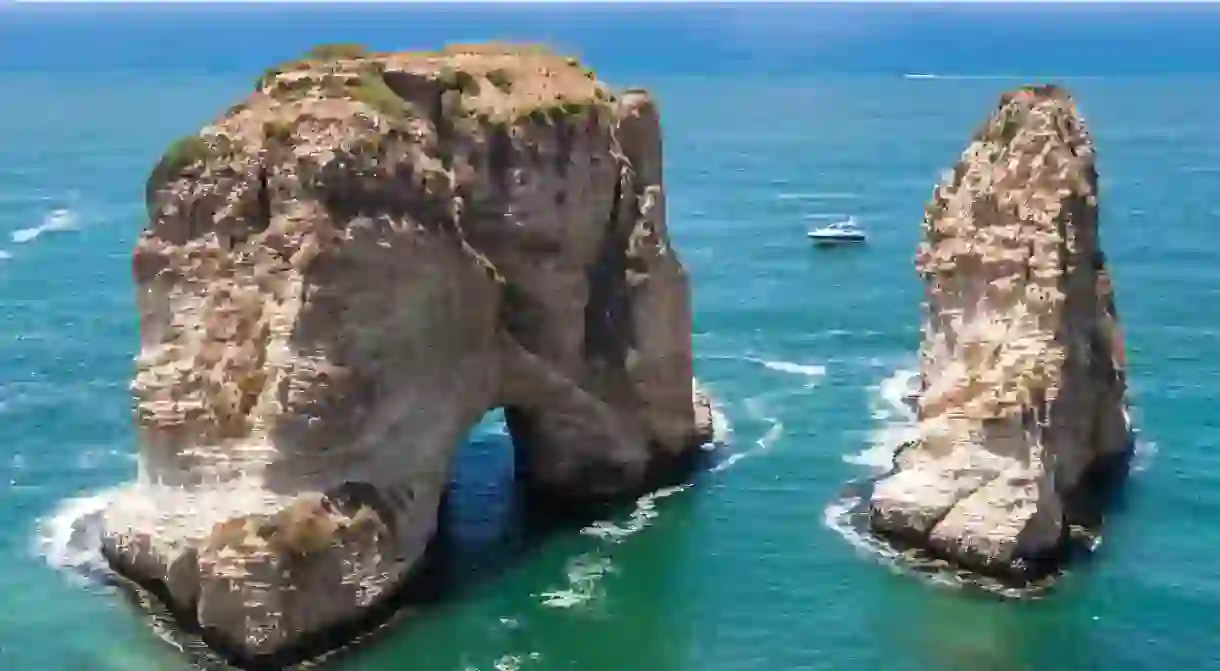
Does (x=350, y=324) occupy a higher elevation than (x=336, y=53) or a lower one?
lower

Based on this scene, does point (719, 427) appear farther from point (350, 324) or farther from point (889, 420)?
point (350, 324)

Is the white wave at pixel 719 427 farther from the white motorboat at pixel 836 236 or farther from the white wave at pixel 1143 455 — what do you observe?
the white motorboat at pixel 836 236

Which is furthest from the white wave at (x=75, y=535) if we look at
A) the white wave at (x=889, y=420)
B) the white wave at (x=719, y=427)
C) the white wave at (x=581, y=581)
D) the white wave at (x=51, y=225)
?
the white wave at (x=51, y=225)

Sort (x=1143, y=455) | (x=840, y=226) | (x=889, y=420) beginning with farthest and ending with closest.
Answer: (x=840, y=226), (x=889, y=420), (x=1143, y=455)

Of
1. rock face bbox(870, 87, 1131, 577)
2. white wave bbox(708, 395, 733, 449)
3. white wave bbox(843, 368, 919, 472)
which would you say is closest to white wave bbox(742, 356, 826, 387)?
white wave bbox(843, 368, 919, 472)

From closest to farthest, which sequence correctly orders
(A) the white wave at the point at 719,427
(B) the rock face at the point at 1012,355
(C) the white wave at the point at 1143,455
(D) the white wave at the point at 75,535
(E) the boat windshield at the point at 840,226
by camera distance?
(B) the rock face at the point at 1012,355 < (D) the white wave at the point at 75,535 < (C) the white wave at the point at 1143,455 < (A) the white wave at the point at 719,427 < (E) the boat windshield at the point at 840,226

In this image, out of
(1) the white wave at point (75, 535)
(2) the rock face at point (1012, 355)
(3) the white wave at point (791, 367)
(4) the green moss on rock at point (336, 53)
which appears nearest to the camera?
(2) the rock face at point (1012, 355)

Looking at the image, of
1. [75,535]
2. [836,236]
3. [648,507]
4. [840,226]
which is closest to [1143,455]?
[648,507]

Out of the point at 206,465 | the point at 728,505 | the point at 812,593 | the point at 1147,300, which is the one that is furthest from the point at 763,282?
the point at 206,465
